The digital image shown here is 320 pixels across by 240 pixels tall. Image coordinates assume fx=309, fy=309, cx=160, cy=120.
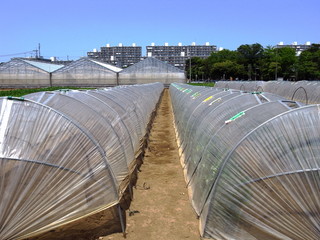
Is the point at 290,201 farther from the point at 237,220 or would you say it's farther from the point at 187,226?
the point at 187,226

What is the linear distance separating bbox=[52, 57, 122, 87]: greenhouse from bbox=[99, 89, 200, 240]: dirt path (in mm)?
45977

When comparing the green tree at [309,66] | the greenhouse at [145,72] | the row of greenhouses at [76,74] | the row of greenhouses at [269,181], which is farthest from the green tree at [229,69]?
the row of greenhouses at [269,181]

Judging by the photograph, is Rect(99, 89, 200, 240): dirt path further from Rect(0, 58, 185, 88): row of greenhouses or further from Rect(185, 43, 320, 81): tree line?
Rect(185, 43, 320, 81): tree line

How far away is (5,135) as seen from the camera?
17.1 ft

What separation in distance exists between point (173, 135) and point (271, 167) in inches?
412

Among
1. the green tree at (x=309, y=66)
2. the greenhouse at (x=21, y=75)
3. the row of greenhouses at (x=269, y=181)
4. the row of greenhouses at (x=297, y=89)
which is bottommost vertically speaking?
the row of greenhouses at (x=269, y=181)

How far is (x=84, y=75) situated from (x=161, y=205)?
51.1 meters

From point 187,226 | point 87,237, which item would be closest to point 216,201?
point 187,226

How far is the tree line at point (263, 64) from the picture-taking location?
2827 inches

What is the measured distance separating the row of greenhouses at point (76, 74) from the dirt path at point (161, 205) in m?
46.0

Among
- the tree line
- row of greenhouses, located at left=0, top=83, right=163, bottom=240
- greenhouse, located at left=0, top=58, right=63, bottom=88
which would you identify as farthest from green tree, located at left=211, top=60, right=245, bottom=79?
row of greenhouses, located at left=0, top=83, right=163, bottom=240

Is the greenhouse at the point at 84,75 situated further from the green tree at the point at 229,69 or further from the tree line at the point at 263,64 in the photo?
the green tree at the point at 229,69

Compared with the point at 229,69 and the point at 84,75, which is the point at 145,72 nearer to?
the point at 84,75

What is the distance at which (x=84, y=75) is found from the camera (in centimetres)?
5519
